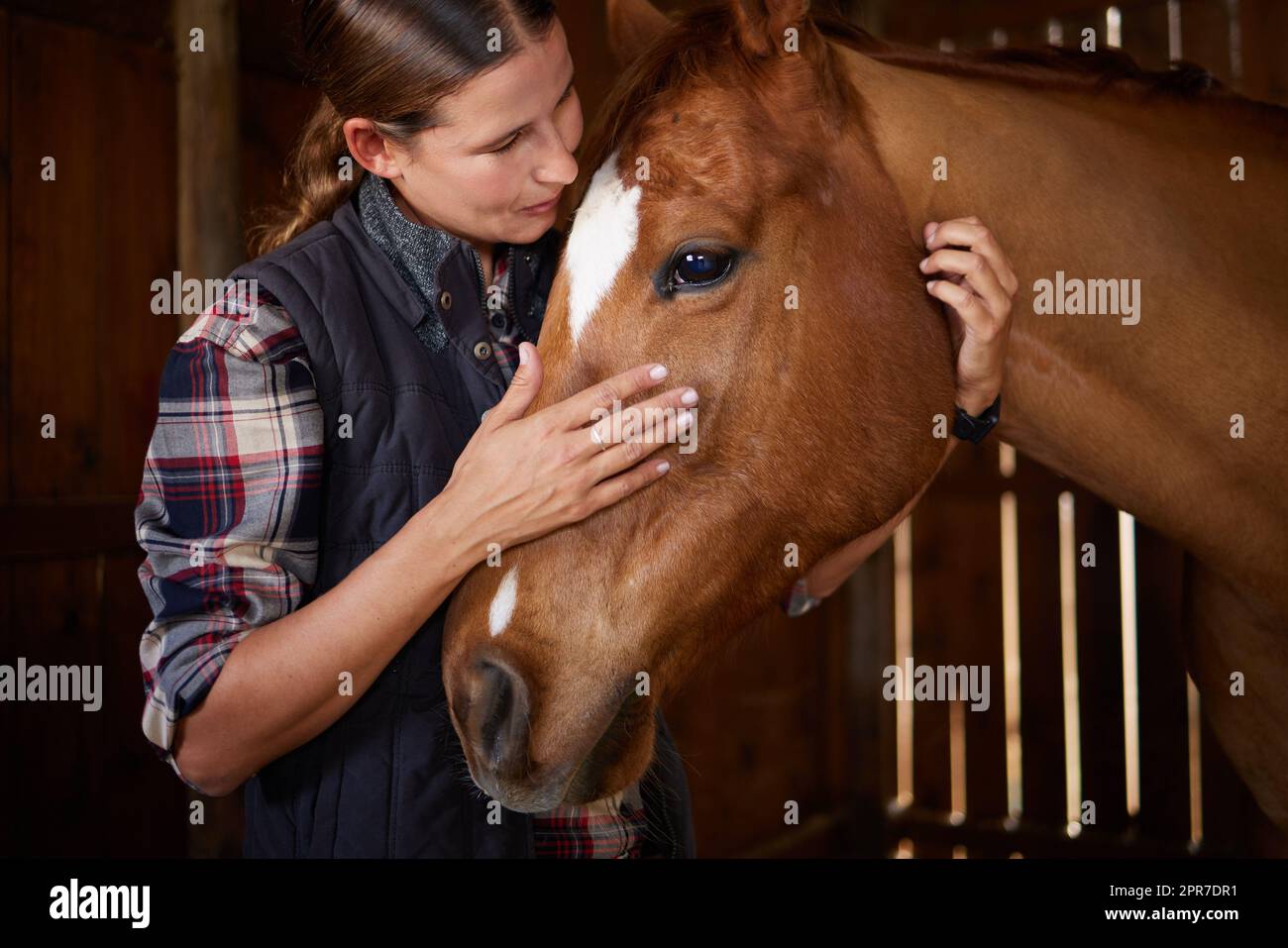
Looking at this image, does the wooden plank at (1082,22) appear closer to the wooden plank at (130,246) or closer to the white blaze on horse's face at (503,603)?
the wooden plank at (130,246)

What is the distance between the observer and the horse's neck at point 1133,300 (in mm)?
1249

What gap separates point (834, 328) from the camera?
1.18 meters

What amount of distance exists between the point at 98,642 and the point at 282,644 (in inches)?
53.6

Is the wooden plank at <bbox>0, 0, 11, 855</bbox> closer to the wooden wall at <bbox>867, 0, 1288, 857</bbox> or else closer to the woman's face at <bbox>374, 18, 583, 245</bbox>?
the woman's face at <bbox>374, 18, 583, 245</bbox>

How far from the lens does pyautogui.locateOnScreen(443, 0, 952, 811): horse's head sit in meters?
1.08

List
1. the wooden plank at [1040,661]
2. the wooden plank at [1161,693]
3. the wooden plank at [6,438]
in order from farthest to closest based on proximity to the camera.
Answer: the wooden plank at [1040,661] < the wooden plank at [1161,693] < the wooden plank at [6,438]

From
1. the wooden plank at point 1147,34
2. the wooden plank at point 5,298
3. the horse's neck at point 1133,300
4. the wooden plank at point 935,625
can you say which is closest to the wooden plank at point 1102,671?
the wooden plank at point 935,625

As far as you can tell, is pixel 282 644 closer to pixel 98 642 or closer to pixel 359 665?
pixel 359 665

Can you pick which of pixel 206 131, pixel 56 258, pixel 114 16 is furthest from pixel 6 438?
pixel 114 16

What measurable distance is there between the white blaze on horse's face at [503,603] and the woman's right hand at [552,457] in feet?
0.14

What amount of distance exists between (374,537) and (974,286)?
0.75 meters

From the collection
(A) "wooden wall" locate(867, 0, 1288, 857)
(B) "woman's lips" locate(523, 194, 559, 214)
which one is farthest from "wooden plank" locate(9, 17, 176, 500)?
(A) "wooden wall" locate(867, 0, 1288, 857)

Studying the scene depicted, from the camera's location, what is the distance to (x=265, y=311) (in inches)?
42.3

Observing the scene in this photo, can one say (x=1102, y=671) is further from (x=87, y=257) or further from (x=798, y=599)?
(x=87, y=257)
